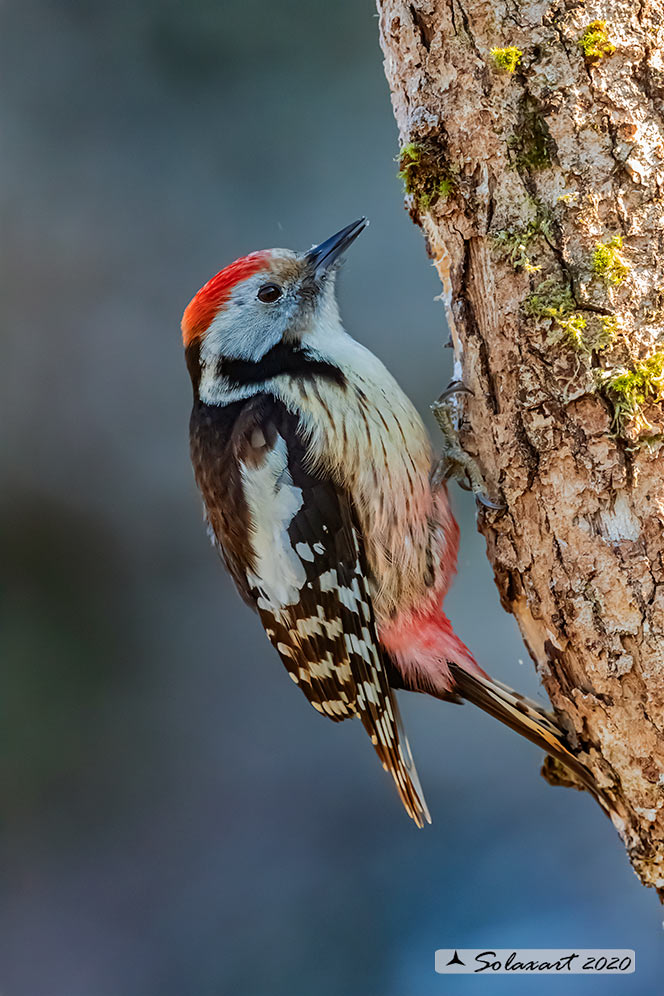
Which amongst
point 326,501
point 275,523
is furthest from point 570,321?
point 275,523

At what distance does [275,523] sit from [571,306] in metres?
0.71

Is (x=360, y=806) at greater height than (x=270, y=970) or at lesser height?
greater

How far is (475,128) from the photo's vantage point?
1.28 meters

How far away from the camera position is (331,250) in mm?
1831

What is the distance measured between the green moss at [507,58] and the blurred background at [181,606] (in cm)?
86

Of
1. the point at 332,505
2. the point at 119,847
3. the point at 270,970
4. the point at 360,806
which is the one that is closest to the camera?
the point at 332,505

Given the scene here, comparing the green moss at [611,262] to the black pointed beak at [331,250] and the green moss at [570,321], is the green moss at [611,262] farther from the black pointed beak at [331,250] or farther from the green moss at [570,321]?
the black pointed beak at [331,250]

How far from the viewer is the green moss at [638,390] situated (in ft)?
3.98

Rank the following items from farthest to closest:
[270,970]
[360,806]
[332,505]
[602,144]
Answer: [360,806], [270,970], [332,505], [602,144]

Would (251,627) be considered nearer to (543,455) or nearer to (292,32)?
(543,455)

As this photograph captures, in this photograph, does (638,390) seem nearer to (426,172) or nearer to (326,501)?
(426,172)

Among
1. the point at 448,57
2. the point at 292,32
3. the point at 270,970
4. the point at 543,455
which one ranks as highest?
the point at 292,32

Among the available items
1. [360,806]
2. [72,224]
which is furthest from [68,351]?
[360,806]

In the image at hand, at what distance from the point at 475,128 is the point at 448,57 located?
0.39ft
